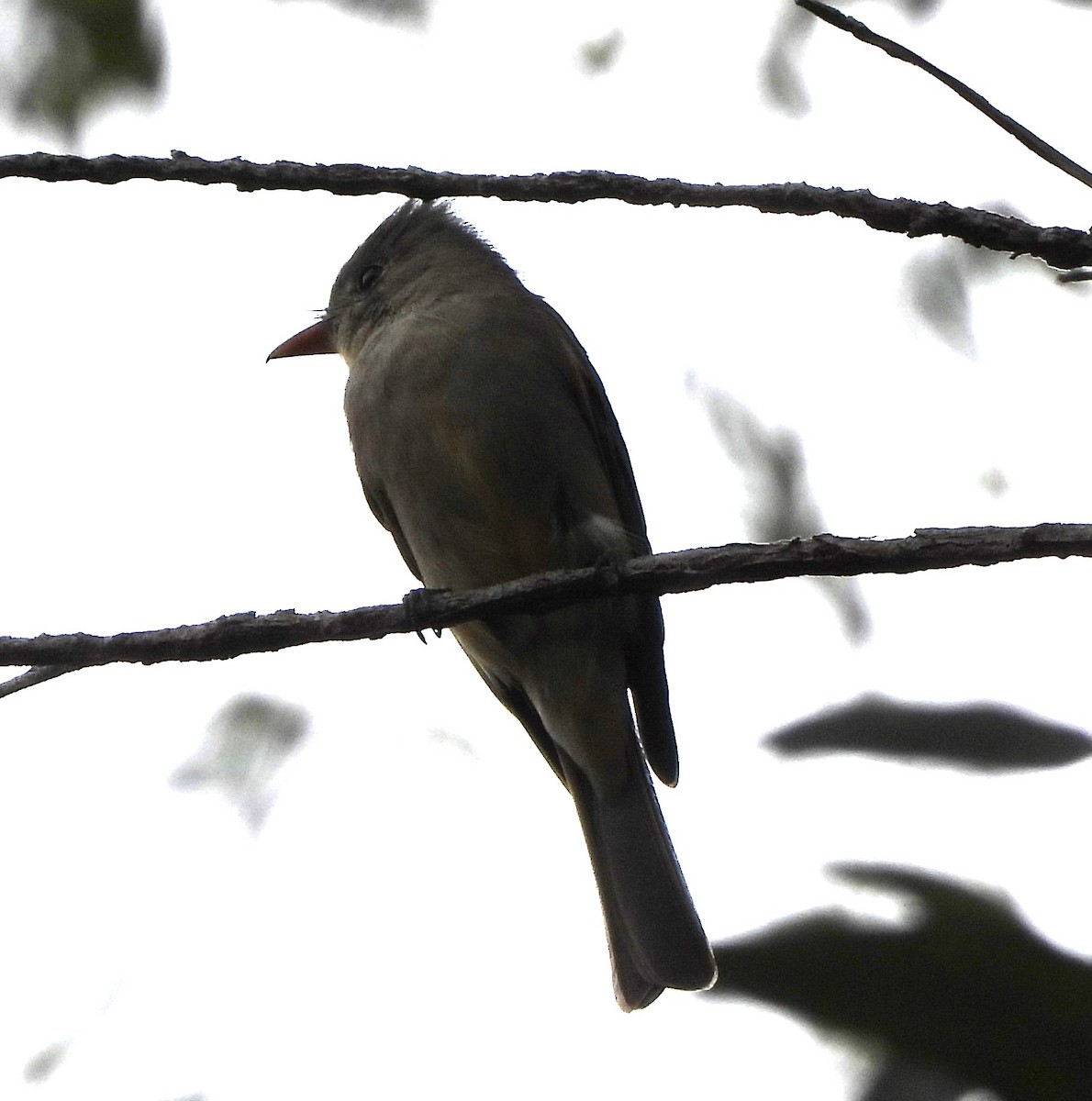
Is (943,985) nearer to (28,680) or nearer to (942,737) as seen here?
(942,737)

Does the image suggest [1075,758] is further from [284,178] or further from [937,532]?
[284,178]

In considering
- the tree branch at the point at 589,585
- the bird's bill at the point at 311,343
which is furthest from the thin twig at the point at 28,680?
the bird's bill at the point at 311,343

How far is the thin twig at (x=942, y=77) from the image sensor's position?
233 centimetres

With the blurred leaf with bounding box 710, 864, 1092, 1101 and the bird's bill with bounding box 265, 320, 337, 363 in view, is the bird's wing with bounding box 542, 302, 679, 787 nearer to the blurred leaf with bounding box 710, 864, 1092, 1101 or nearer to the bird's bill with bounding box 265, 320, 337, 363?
the bird's bill with bounding box 265, 320, 337, 363

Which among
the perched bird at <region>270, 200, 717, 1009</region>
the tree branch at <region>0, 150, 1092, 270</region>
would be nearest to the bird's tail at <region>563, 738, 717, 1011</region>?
the perched bird at <region>270, 200, 717, 1009</region>

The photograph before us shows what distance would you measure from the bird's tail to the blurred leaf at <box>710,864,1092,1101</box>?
1.78 m

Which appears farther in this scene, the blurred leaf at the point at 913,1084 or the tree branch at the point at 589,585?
the tree branch at the point at 589,585

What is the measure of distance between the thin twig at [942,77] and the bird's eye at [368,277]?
3.14 m

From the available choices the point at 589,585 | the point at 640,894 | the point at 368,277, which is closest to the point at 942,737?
the point at 589,585

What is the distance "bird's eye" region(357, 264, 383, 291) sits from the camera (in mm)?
5458

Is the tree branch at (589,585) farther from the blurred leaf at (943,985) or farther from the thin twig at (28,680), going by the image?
the blurred leaf at (943,985)

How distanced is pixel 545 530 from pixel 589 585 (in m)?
1.56

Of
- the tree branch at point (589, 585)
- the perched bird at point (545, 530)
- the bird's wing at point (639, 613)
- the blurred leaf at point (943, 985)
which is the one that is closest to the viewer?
the blurred leaf at point (943, 985)

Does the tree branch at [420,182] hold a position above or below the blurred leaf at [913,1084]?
above
